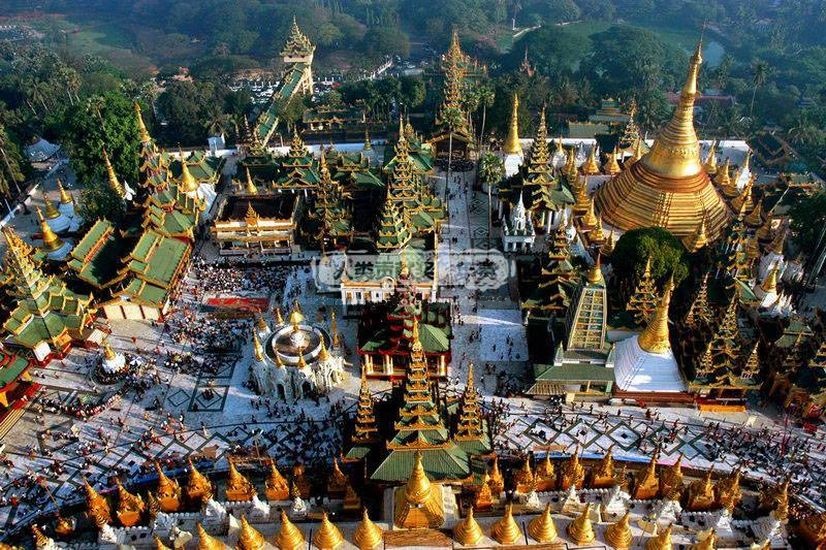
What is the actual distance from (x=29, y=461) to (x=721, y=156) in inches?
2781

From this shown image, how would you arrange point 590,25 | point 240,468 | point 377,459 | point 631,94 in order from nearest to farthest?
1. point 377,459
2. point 240,468
3. point 631,94
4. point 590,25

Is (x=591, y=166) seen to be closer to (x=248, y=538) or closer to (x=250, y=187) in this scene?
(x=250, y=187)

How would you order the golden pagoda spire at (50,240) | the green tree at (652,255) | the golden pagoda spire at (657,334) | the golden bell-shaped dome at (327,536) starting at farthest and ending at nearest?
the golden pagoda spire at (50,240) < the green tree at (652,255) < the golden pagoda spire at (657,334) < the golden bell-shaped dome at (327,536)

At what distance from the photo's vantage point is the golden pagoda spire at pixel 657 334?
35531mm

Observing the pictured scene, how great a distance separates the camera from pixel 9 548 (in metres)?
26.9

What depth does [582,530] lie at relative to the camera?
2617 cm

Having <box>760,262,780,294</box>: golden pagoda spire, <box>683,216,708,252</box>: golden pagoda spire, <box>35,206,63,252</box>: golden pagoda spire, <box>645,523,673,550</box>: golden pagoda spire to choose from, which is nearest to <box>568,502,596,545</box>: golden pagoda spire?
<box>645,523,673,550</box>: golden pagoda spire

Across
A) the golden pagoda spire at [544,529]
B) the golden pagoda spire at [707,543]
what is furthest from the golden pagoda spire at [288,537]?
the golden pagoda spire at [707,543]

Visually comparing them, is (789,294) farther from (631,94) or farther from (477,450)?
(631,94)

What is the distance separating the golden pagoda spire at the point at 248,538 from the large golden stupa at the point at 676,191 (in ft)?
125

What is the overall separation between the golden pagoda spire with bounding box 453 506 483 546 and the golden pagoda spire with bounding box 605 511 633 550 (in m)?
5.64

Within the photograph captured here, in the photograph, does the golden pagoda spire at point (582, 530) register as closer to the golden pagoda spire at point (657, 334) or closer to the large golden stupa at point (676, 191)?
the golden pagoda spire at point (657, 334)

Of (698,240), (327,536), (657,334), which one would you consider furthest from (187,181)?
(698,240)

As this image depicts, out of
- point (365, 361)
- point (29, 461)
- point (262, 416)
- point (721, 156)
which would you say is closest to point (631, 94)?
point (721, 156)
